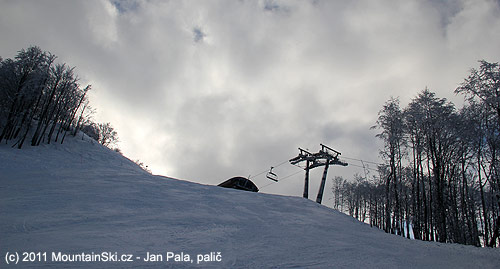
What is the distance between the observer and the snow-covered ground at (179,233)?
15.1 ft

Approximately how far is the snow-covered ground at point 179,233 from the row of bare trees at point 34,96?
51.8ft

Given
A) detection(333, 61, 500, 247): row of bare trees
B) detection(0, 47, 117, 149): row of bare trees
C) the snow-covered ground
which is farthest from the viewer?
detection(0, 47, 117, 149): row of bare trees

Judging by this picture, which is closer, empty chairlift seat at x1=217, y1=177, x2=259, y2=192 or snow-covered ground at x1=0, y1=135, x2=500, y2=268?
snow-covered ground at x1=0, y1=135, x2=500, y2=268

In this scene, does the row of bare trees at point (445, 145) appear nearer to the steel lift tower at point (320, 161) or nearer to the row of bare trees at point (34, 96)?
the steel lift tower at point (320, 161)

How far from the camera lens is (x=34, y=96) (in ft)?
76.2

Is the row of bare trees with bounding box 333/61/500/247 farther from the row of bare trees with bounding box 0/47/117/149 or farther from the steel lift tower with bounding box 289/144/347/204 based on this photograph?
the row of bare trees with bounding box 0/47/117/149

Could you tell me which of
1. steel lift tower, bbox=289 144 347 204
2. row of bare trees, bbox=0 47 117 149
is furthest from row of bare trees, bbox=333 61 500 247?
row of bare trees, bbox=0 47 117 149

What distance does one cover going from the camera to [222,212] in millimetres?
8859

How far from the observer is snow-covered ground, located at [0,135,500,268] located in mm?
4617

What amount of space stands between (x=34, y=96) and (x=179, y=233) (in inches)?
1070

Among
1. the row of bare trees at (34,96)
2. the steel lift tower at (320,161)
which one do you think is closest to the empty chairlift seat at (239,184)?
the steel lift tower at (320,161)

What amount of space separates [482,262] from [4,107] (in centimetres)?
3493

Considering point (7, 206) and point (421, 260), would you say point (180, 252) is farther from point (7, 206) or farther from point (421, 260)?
point (7, 206)

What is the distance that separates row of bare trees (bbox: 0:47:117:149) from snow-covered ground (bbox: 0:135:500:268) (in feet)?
51.8
